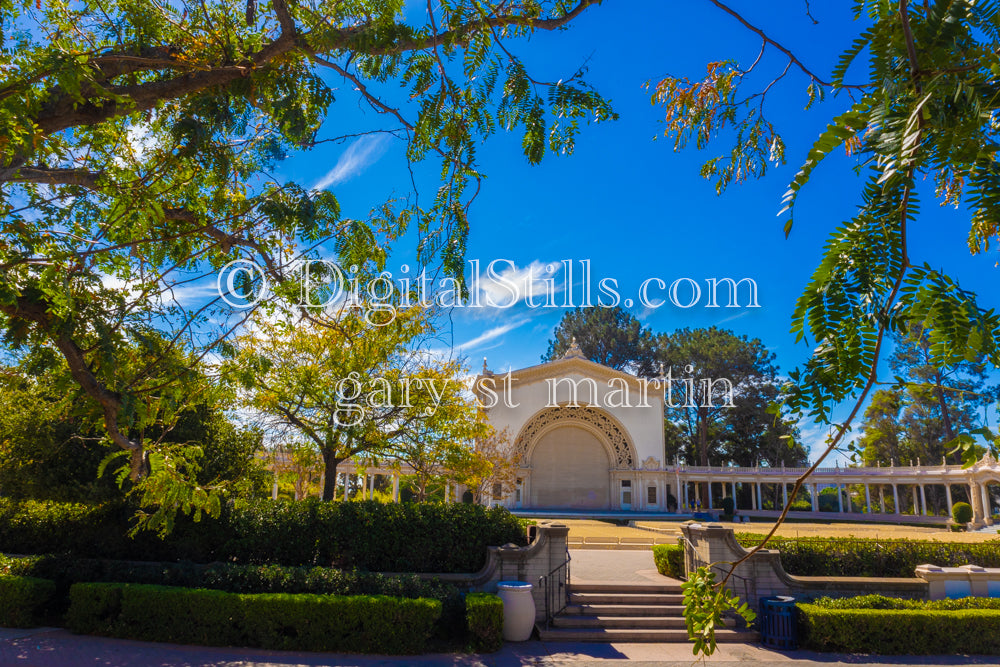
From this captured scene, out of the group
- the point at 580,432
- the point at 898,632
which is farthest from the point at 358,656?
the point at 580,432

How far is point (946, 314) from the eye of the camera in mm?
1606

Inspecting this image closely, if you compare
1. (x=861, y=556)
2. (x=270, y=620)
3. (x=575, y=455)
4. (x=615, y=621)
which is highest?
(x=575, y=455)

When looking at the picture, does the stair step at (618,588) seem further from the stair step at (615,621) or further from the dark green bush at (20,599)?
the dark green bush at (20,599)

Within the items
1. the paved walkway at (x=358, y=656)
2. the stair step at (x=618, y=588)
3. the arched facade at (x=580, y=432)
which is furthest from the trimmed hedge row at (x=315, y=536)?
the arched facade at (x=580, y=432)

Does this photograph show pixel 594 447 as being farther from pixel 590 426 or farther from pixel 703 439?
pixel 703 439

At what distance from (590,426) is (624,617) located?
125 ft

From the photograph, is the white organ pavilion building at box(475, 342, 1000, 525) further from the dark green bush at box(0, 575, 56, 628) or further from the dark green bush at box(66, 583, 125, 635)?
the dark green bush at box(0, 575, 56, 628)

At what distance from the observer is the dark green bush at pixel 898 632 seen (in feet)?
38.1

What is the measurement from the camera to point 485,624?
11.2 metres

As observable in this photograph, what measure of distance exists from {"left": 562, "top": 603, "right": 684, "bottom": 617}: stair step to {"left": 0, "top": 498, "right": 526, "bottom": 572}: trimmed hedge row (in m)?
1.86

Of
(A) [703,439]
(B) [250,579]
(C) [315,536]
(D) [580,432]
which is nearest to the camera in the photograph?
(B) [250,579]

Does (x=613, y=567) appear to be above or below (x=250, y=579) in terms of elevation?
below

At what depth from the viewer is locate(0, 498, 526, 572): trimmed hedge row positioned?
44.2 ft

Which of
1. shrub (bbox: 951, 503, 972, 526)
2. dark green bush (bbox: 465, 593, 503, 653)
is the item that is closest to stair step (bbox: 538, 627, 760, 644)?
dark green bush (bbox: 465, 593, 503, 653)
